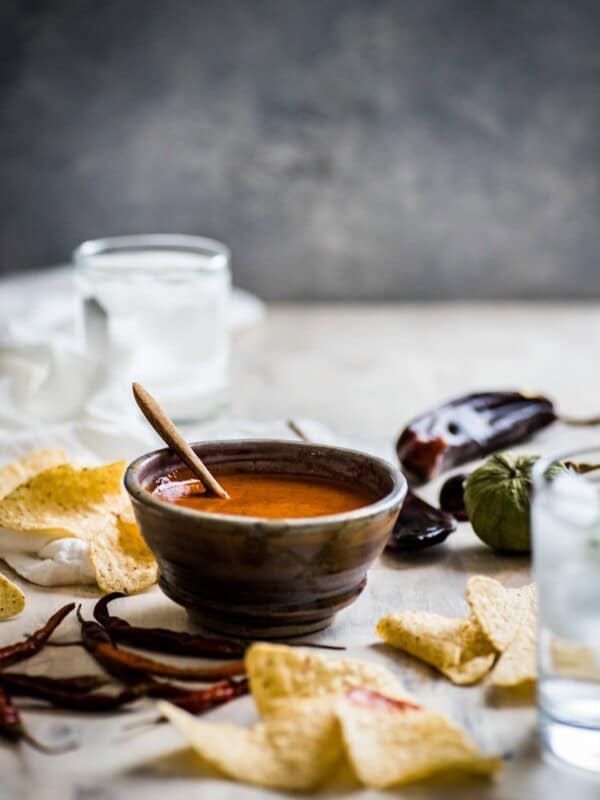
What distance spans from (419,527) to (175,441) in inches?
18.0

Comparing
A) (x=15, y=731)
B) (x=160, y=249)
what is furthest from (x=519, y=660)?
(x=160, y=249)

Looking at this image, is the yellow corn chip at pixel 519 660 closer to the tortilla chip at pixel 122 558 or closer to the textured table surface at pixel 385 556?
the textured table surface at pixel 385 556

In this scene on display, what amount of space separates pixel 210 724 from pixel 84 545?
0.56m

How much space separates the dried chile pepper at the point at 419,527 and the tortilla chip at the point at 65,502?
42 cm

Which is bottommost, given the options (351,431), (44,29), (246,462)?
(351,431)

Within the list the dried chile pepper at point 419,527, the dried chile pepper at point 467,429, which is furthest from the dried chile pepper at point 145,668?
the dried chile pepper at point 467,429

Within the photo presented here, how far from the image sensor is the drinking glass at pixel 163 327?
2582mm

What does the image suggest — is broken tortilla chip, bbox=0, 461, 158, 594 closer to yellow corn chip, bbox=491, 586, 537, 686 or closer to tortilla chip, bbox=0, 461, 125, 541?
tortilla chip, bbox=0, 461, 125, 541

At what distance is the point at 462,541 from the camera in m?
1.95

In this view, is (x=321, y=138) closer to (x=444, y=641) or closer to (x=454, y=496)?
(x=454, y=496)

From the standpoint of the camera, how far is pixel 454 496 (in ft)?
6.76

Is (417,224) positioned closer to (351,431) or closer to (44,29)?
(44,29)

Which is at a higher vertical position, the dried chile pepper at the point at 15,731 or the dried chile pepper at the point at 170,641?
→ the dried chile pepper at the point at 15,731

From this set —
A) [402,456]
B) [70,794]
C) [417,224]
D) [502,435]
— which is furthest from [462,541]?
[417,224]
